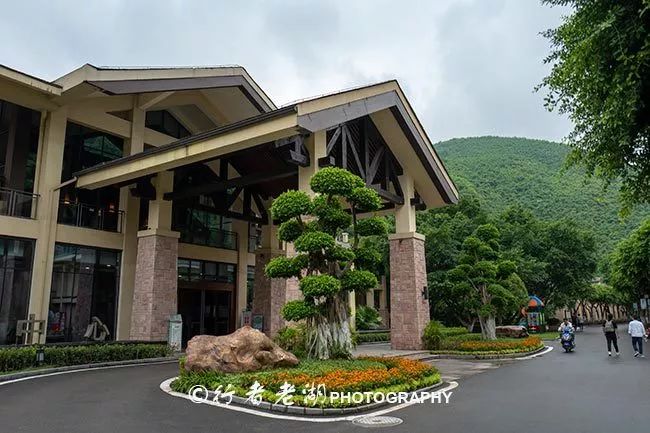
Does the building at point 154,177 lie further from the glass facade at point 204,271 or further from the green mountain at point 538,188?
the green mountain at point 538,188

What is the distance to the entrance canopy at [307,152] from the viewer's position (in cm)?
1201

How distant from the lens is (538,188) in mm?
58844

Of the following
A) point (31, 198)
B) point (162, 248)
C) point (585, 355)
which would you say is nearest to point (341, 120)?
point (162, 248)

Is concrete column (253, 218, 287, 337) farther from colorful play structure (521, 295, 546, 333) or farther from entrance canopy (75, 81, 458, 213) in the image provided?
colorful play structure (521, 295, 546, 333)

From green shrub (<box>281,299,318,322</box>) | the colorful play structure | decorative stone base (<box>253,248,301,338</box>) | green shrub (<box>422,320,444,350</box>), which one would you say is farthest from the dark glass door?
the colorful play structure

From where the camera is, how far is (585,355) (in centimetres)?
1759

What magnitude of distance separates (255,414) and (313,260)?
13.8 ft

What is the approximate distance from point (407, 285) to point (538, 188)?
1908 inches

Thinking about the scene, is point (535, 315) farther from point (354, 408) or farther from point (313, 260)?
point (354, 408)

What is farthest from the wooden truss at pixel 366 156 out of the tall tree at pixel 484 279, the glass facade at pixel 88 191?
the glass facade at pixel 88 191

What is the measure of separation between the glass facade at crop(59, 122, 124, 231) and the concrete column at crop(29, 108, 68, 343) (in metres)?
0.63

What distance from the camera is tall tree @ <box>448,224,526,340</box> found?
18625 millimetres

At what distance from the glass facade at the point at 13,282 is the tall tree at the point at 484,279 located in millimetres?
14320

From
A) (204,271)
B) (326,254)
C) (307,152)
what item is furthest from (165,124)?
(326,254)
